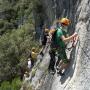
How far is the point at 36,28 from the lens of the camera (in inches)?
1348

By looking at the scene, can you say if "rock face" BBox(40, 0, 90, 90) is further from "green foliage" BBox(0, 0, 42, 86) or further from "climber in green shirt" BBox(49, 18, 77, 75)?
"green foliage" BBox(0, 0, 42, 86)

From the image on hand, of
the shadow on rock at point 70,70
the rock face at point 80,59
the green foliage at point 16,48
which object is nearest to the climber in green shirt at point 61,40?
the shadow on rock at point 70,70

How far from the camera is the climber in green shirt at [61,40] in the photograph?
39.1 feet

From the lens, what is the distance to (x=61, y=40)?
476 inches

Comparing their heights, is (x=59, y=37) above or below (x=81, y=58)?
above

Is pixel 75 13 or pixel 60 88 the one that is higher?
pixel 75 13

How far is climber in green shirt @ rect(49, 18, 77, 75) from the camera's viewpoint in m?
11.9

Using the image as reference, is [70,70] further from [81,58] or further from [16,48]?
[16,48]

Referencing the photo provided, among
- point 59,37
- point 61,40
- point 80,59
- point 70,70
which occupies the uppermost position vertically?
point 59,37

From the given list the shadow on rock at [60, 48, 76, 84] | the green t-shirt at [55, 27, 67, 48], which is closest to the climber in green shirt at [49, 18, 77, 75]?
the green t-shirt at [55, 27, 67, 48]

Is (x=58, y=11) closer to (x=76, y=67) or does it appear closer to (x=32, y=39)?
(x=76, y=67)

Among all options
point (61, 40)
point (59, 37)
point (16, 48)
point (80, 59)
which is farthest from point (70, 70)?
point (16, 48)

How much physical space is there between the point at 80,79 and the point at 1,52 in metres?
A: 23.7

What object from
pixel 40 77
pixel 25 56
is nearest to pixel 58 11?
pixel 40 77
